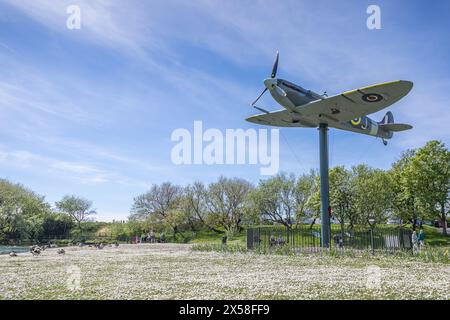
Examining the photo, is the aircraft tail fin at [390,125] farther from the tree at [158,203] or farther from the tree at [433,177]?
the tree at [158,203]

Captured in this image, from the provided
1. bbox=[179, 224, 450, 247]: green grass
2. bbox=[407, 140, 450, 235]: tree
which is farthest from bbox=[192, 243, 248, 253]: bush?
bbox=[407, 140, 450, 235]: tree

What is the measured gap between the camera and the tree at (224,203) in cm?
7919

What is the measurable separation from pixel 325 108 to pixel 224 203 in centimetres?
5384

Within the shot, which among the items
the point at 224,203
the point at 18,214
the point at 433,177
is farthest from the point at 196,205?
the point at 433,177

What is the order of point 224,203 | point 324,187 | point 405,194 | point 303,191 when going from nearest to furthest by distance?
1. point 324,187
2. point 405,194
3. point 303,191
4. point 224,203

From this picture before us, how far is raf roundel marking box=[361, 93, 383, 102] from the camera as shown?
82.9 ft

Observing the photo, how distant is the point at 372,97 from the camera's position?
2564 cm

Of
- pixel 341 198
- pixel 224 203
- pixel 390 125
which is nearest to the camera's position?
pixel 390 125

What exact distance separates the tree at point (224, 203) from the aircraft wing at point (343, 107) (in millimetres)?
46811

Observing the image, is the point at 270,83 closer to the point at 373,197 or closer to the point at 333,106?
the point at 333,106

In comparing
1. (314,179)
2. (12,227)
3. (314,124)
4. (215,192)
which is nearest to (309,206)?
(314,179)

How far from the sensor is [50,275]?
15086 mm

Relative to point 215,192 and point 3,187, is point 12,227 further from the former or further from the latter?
point 215,192
